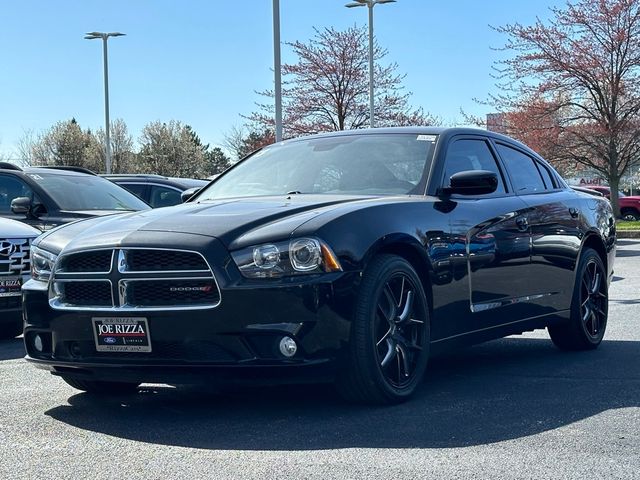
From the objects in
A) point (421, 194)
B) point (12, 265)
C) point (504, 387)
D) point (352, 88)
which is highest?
point (352, 88)

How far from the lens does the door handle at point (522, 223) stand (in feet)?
21.9

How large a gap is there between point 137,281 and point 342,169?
1.75 metres

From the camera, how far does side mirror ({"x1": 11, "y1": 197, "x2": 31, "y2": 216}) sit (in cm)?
1031

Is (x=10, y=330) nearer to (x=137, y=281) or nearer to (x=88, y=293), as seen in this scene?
(x=88, y=293)

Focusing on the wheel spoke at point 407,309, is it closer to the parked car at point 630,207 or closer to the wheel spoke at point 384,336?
the wheel spoke at point 384,336

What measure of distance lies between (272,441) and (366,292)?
90cm

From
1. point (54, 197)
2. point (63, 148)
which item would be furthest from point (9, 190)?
point (63, 148)

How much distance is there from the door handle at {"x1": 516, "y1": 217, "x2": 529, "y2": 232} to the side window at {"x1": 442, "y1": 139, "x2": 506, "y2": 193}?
0.78 ft

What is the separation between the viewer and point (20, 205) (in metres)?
10.4

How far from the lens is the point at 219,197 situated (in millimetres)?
6574

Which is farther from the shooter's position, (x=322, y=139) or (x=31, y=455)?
(x=322, y=139)

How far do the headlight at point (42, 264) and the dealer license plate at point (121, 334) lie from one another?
55 centimetres

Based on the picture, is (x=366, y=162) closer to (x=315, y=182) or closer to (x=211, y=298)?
(x=315, y=182)

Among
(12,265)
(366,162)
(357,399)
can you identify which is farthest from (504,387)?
(12,265)
